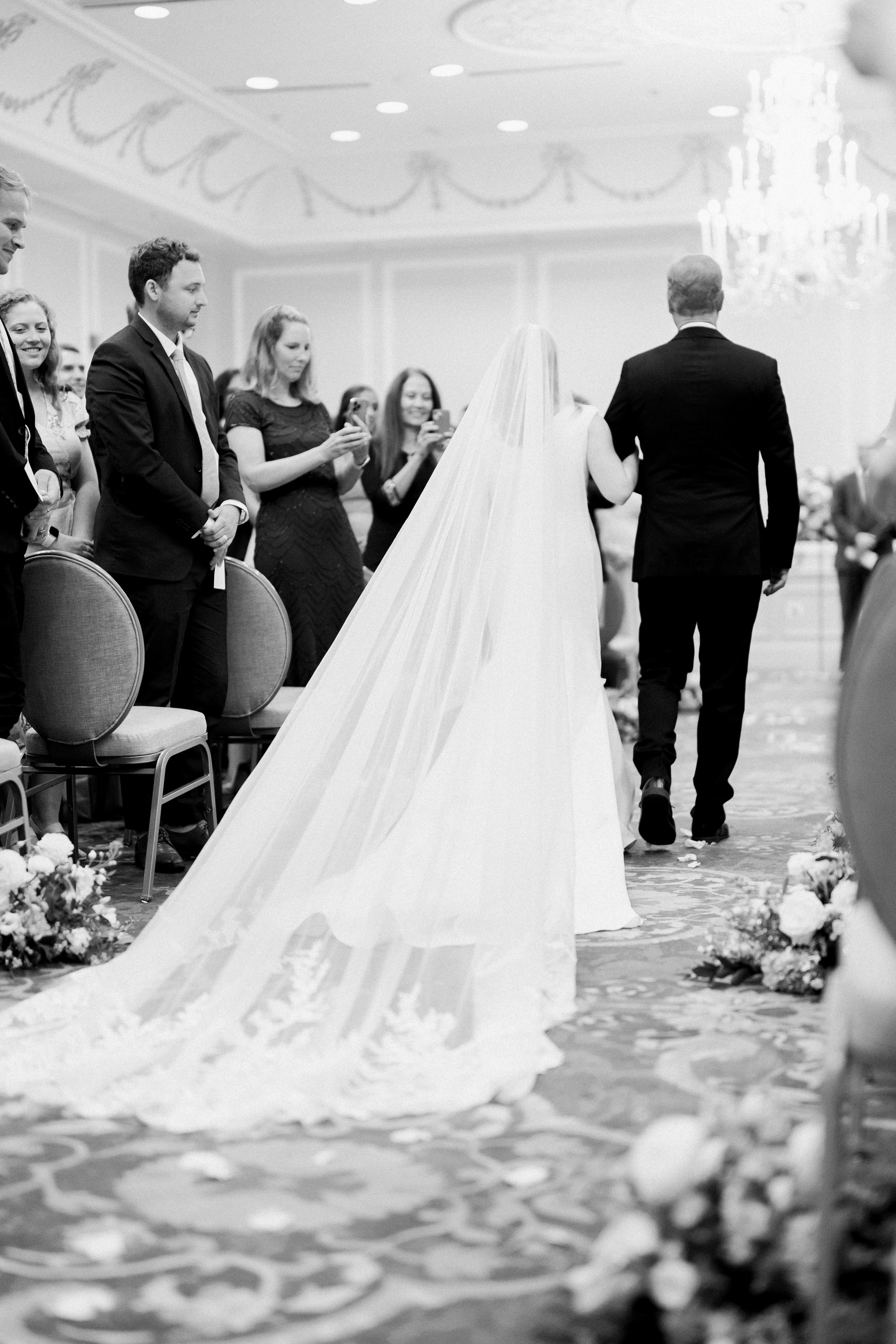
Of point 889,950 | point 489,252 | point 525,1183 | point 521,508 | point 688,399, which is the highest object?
point 489,252

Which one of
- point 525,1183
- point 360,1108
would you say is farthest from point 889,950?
point 360,1108

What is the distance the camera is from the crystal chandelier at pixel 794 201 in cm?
848

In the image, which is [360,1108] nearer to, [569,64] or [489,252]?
[569,64]

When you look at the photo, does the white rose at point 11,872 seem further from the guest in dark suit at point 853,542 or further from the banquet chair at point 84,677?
the guest in dark suit at point 853,542

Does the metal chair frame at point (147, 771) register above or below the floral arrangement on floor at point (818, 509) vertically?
below

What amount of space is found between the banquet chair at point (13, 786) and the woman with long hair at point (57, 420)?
3.84 feet

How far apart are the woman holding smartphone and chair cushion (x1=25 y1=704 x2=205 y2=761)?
1596 millimetres

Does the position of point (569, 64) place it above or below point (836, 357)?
above

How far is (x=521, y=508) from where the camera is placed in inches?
150

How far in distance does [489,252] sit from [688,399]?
7.40 meters

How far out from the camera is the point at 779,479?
4.83m

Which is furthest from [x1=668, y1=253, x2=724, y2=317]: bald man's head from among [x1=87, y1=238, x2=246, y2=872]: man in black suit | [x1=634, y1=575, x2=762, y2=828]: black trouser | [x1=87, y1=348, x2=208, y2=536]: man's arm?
[x1=87, y1=348, x2=208, y2=536]: man's arm

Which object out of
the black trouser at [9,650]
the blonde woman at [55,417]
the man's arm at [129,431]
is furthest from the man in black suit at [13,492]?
the blonde woman at [55,417]

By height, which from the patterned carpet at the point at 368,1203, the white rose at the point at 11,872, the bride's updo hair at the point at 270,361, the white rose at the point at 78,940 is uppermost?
the bride's updo hair at the point at 270,361
